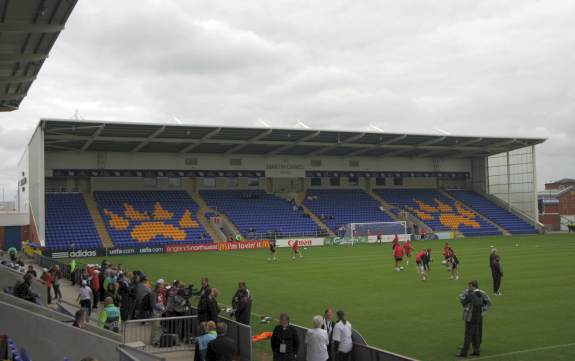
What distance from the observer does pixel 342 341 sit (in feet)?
34.9

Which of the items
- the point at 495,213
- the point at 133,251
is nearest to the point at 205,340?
the point at 133,251

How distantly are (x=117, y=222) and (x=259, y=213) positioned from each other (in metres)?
13.6

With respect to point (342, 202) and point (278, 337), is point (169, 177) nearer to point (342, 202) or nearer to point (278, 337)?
point (342, 202)

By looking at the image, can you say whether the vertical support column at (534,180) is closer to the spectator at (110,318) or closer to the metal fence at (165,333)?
the metal fence at (165,333)

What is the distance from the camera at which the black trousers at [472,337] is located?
1255 centimetres

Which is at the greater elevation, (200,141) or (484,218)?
(200,141)

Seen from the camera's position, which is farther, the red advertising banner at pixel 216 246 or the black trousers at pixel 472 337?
the red advertising banner at pixel 216 246

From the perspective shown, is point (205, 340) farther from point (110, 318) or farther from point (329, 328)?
point (110, 318)

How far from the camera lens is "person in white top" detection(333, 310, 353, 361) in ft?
34.7

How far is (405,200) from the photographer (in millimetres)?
64438

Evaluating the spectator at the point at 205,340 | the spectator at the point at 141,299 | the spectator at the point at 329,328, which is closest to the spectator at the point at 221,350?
the spectator at the point at 205,340

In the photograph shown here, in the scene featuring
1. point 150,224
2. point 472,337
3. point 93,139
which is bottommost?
point 472,337

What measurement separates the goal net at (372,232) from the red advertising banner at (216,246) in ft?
27.7

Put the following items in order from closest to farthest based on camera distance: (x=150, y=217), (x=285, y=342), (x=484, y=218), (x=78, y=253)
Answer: (x=285, y=342)
(x=78, y=253)
(x=150, y=217)
(x=484, y=218)
